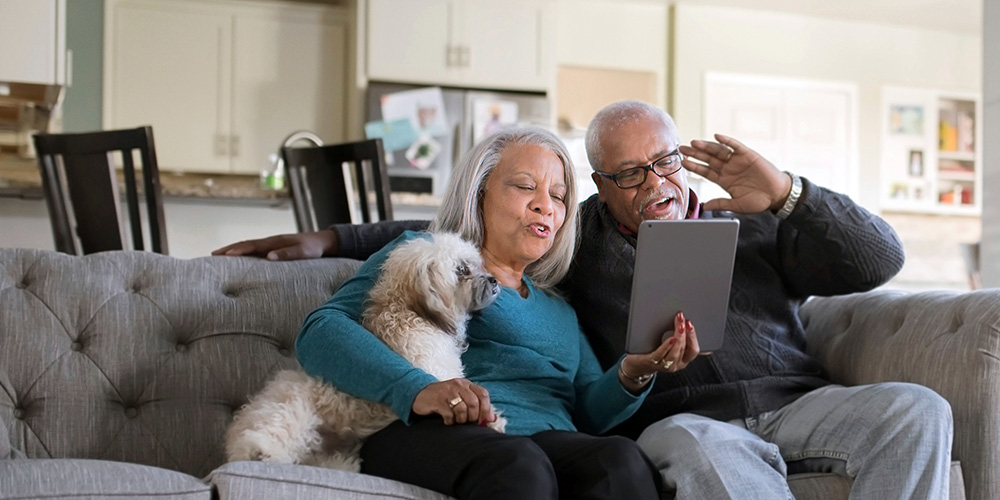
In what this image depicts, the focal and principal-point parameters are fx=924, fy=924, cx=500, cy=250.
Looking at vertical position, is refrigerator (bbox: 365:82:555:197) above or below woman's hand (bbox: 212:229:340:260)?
above

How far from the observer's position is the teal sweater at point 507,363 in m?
1.44

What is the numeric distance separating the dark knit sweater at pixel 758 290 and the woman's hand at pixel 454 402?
0.52 m

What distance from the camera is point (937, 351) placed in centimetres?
172

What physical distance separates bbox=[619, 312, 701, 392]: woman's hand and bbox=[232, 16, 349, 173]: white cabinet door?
466 cm

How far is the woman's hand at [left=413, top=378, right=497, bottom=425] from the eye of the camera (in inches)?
54.3

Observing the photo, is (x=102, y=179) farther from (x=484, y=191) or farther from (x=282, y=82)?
(x=282, y=82)

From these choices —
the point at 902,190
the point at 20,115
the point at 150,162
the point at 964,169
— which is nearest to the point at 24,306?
the point at 150,162

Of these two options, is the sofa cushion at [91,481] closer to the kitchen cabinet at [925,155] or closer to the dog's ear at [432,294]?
the dog's ear at [432,294]

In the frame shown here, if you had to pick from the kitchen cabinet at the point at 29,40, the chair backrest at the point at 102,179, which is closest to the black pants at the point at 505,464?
the chair backrest at the point at 102,179

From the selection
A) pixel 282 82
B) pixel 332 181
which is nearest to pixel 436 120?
pixel 282 82

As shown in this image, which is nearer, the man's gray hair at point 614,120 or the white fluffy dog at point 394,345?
the white fluffy dog at point 394,345

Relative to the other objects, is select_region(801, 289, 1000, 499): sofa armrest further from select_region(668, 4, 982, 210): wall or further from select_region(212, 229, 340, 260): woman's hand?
select_region(668, 4, 982, 210): wall

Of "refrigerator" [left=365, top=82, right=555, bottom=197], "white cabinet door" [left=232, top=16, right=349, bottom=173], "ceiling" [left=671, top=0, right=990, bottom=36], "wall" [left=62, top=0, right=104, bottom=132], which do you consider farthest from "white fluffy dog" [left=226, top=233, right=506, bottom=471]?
"ceiling" [left=671, top=0, right=990, bottom=36]

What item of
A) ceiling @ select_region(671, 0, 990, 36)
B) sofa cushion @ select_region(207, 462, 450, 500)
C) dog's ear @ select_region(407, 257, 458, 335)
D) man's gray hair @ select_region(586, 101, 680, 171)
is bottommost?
sofa cushion @ select_region(207, 462, 450, 500)
